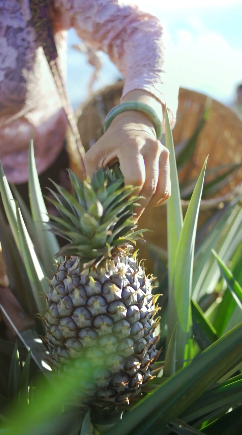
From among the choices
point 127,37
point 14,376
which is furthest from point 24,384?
point 127,37

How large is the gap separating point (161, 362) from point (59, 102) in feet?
1.91

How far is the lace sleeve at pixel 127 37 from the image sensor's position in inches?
25.5

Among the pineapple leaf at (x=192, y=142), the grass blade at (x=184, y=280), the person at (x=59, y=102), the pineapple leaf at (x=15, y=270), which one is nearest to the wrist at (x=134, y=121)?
the person at (x=59, y=102)

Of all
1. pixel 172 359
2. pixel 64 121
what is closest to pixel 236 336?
pixel 172 359

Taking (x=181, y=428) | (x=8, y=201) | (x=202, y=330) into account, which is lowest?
(x=181, y=428)

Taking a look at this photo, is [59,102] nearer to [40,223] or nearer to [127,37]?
[127,37]

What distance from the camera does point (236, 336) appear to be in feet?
1.38

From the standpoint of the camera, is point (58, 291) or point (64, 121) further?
point (64, 121)

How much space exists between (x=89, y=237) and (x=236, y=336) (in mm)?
190

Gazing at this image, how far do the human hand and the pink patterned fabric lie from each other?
0.35 feet

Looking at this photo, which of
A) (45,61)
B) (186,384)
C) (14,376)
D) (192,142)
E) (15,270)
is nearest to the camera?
(186,384)

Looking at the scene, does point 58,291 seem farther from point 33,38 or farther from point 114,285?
point 33,38

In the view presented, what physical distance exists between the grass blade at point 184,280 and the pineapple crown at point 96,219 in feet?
0.27

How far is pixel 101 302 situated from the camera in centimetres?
46
